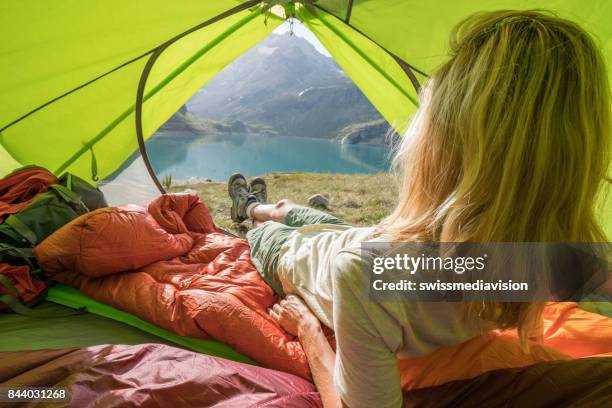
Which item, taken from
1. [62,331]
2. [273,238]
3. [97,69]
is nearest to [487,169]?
[273,238]

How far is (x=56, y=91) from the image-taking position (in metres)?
1.71

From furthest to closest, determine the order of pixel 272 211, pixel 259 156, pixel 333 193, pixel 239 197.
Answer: pixel 259 156
pixel 333 193
pixel 239 197
pixel 272 211

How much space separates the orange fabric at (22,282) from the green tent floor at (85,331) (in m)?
0.04

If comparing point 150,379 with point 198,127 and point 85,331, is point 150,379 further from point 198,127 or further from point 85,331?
point 198,127

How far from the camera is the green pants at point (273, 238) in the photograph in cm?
130

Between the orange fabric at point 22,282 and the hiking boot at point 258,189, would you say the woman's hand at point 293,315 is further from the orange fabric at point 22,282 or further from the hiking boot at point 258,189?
the hiking boot at point 258,189

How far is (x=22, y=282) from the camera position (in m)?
1.18

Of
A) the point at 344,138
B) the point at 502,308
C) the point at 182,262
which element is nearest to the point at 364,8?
the point at 182,262

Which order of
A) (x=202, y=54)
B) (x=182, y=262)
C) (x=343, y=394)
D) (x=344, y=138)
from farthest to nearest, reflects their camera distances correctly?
(x=344, y=138), (x=202, y=54), (x=182, y=262), (x=343, y=394)

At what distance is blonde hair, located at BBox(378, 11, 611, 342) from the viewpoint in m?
0.56

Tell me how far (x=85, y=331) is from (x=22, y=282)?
27 centimetres

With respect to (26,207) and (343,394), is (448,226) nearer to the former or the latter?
(343,394)

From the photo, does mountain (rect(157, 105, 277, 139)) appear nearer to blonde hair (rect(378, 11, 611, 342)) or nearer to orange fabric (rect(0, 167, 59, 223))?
orange fabric (rect(0, 167, 59, 223))

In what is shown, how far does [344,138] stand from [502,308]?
22.3 ft
